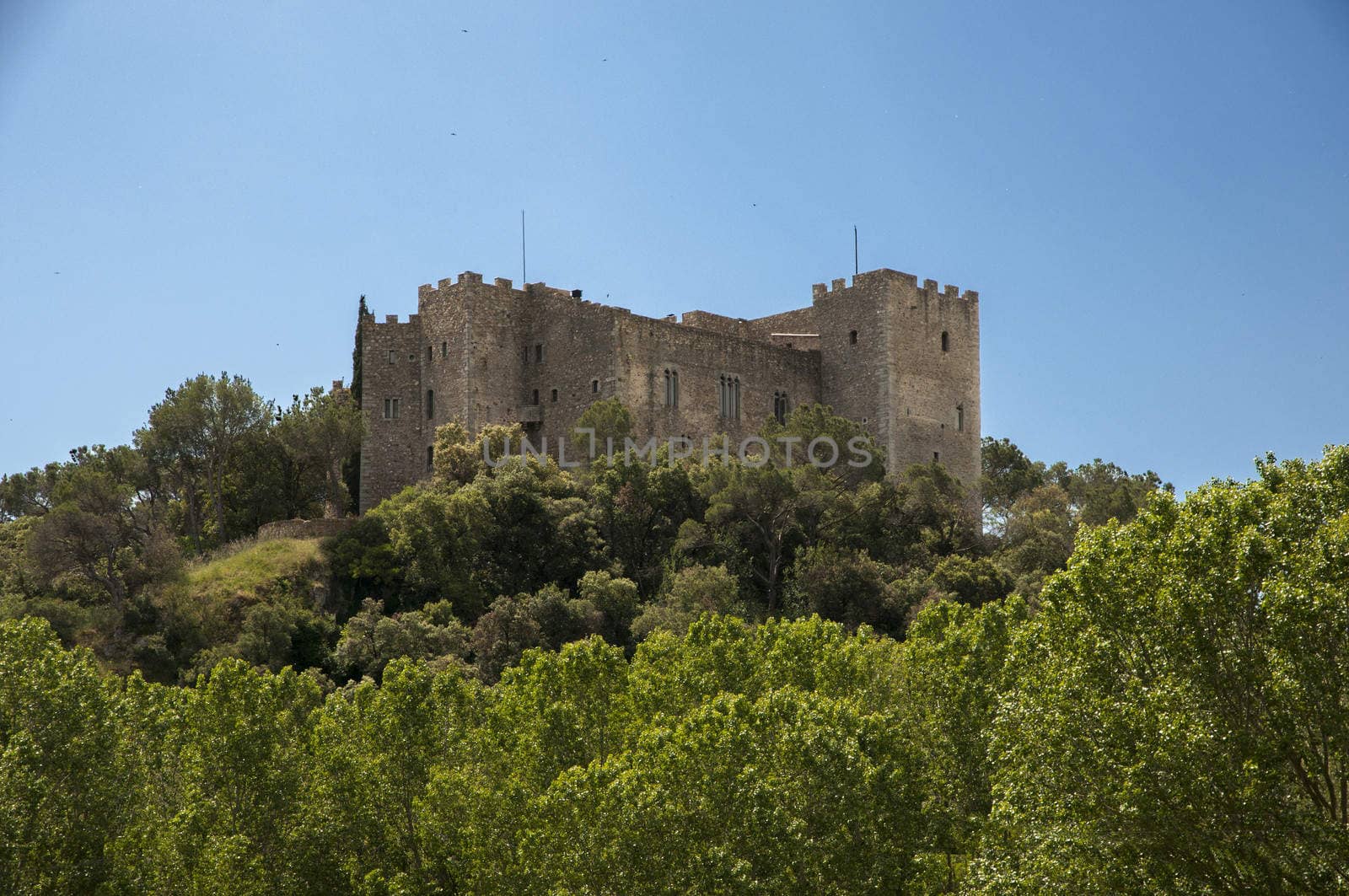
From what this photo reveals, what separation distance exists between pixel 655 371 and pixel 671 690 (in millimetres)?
27983

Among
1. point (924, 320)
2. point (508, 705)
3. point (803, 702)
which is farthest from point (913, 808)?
point (924, 320)

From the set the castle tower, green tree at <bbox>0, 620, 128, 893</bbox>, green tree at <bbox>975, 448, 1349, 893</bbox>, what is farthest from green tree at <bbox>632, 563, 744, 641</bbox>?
green tree at <bbox>975, 448, 1349, 893</bbox>

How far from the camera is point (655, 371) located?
202ft

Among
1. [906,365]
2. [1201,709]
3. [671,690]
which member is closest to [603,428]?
[906,365]

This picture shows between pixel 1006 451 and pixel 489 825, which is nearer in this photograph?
pixel 489 825

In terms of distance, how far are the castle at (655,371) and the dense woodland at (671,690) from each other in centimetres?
272

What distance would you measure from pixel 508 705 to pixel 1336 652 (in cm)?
1644

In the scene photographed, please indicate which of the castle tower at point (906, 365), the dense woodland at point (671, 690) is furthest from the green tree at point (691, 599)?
the castle tower at point (906, 365)

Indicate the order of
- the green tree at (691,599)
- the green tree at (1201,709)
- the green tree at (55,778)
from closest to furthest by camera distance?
the green tree at (1201,709) < the green tree at (55,778) < the green tree at (691,599)

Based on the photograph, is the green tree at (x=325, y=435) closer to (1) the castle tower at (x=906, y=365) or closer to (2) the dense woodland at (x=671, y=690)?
(2) the dense woodland at (x=671, y=690)

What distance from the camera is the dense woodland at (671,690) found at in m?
24.2

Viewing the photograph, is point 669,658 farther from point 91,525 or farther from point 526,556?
point 91,525

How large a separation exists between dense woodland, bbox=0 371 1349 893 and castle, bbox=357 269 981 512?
2716mm

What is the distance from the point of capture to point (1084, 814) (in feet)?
81.8
